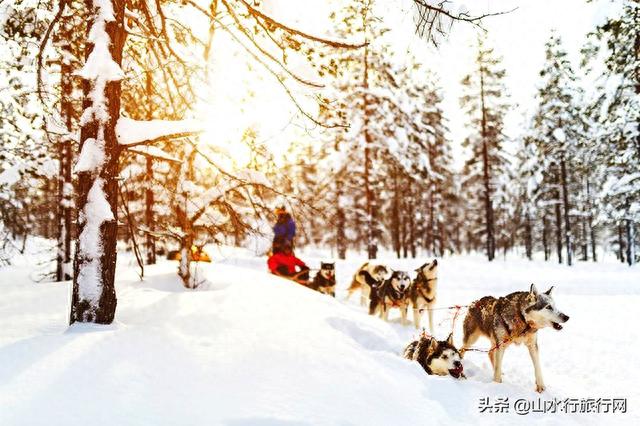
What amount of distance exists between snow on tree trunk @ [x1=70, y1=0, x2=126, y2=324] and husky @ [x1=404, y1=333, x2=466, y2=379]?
166 inches

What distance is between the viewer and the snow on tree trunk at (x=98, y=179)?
4.93m

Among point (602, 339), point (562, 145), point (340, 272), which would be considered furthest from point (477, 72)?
point (602, 339)

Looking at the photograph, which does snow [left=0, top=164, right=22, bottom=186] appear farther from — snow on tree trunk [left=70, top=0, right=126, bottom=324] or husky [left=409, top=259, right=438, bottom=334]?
husky [left=409, top=259, right=438, bottom=334]

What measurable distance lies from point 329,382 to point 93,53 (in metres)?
4.38

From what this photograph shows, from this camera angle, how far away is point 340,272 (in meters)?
20.1

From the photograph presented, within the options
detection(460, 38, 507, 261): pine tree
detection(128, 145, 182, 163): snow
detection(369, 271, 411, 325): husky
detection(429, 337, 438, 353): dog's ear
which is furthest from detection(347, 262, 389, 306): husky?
detection(460, 38, 507, 261): pine tree

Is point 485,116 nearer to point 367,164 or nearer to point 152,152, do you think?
point 367,164

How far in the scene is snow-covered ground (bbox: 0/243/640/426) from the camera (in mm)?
3311

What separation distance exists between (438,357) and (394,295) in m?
4.03

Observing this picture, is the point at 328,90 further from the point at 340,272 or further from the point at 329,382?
the point at 340,272

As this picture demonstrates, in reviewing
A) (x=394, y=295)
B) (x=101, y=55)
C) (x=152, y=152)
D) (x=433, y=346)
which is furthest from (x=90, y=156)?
(x=394, y=295)

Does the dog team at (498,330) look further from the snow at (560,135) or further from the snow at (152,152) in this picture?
the snow at (560,135)

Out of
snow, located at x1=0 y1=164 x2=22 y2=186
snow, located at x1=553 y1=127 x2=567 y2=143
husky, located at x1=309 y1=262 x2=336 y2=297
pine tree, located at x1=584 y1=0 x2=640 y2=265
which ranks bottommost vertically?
husky, located at x1=309 y1=262 x2=336 y2=297

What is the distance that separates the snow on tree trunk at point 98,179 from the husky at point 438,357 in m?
4.21
